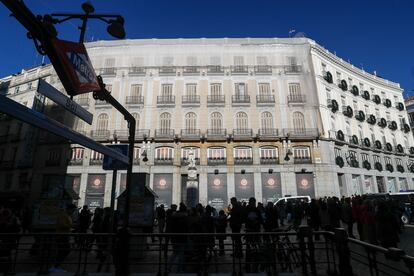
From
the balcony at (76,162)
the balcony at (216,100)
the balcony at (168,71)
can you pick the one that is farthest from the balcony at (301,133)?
the balcony at (76,162)

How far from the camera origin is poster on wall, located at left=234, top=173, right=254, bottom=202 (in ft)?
96.7

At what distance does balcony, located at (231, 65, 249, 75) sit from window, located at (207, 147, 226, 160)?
33.8 feet

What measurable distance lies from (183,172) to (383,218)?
23.8m

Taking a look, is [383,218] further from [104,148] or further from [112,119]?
[112,119]

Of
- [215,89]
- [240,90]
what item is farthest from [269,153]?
[215,89]

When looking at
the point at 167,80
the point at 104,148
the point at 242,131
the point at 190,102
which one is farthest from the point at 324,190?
the point at 104,148

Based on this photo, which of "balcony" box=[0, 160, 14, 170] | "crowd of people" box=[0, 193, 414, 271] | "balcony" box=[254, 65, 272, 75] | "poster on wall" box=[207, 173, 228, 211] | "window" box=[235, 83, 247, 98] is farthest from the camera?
"balcony" box=[254, 65, 272, 75]

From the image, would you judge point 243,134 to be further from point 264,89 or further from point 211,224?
point 211,224

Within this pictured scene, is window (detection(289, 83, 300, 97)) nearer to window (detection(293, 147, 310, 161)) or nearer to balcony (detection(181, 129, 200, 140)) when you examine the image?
window (detection(293, 147, 310, 161))

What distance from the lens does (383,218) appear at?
792cm

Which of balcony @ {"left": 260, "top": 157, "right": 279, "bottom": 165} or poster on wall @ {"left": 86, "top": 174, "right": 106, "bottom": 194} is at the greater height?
balcony @ {"left": 260, "top": 157, "right": 279, "bottom": 165}

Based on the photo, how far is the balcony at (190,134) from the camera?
31.3 metres

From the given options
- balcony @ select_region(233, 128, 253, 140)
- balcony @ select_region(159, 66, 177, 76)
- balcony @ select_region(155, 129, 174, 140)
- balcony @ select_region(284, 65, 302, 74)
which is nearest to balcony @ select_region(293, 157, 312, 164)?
balcony @ select_region(233, 128, 253, 140)

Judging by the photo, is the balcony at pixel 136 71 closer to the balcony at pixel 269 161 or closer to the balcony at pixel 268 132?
the balcony at pixel 268 132
